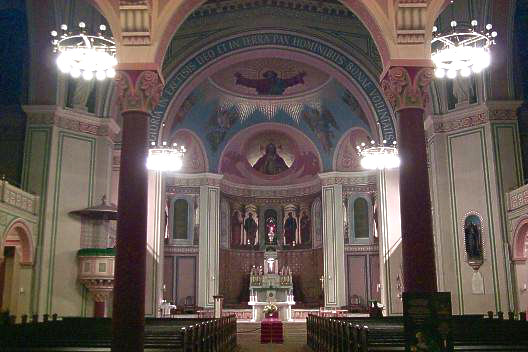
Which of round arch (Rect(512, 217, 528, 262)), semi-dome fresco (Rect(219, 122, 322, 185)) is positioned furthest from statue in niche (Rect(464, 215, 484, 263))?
semi-dome fresco (Rect(219, 122, 322, 185))

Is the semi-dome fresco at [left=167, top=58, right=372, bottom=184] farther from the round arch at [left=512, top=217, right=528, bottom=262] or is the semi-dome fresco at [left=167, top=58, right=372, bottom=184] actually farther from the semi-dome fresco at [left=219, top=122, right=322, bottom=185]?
the round arch at [left=512, top=217, right=528, bottom=262]

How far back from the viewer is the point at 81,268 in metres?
15.7

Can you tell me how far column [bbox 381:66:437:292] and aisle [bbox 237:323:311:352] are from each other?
528 centimetres

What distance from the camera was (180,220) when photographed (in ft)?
82.4

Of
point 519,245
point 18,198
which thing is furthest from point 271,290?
point 18,198

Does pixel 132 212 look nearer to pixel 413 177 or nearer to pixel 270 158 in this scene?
pixel 413 177

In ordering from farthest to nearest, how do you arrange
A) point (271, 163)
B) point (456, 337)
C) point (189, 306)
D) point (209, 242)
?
point (271, 163) < point (209, 242) < point (189, 306) < point (456, 337)

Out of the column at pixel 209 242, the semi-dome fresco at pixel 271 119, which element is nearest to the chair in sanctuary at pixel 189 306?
the column at pixel 209 242

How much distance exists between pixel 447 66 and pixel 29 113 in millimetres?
11268

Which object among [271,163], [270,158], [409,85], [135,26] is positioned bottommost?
[409,85]

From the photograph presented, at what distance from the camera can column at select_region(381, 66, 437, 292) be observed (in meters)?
9.02

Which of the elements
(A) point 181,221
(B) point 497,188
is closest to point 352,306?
(A) point 181,221

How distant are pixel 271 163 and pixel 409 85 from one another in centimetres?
1811

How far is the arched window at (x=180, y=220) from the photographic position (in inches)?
982
